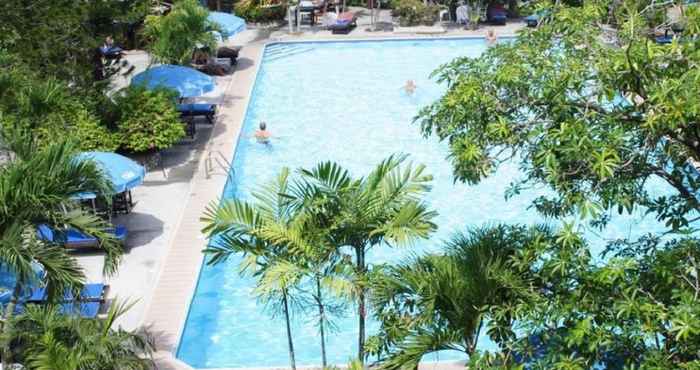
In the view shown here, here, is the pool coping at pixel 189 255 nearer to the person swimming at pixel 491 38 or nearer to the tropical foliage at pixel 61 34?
the tropical foliage at pixel 61 34

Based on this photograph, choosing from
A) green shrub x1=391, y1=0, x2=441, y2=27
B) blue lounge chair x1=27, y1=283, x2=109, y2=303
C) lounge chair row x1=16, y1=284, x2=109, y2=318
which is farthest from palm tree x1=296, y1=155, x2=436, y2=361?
green shrub x1=391, y1=0, x2=441, y2=27

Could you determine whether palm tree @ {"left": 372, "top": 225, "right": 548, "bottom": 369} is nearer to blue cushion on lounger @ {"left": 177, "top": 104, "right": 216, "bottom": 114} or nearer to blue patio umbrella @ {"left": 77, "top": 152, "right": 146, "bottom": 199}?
blue patio umbrella @ {"left": 77, "top": 152, "right": 146, "bottom": 199}

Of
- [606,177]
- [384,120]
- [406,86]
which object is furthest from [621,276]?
[406,86]

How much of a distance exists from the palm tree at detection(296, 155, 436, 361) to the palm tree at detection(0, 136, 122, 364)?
242cm

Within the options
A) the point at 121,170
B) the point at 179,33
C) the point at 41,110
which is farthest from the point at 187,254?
the point at 179,33

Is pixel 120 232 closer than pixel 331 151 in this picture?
Yes

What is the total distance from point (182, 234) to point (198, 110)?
6809 mm

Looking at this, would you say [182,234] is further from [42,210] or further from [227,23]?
[227,23]

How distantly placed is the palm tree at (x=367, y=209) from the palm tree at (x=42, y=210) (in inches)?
95.1

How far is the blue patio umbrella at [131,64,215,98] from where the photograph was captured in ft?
75.0

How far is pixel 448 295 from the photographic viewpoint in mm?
8953

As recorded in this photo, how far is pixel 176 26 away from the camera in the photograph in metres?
26.5

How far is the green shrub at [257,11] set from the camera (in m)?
36.3

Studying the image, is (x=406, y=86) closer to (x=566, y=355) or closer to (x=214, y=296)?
(x=214, y=296)
